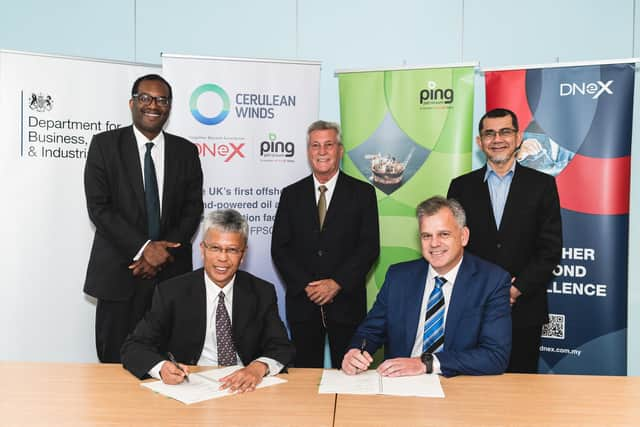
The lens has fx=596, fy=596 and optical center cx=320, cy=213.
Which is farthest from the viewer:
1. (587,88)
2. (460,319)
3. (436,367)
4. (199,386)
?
(587,88)

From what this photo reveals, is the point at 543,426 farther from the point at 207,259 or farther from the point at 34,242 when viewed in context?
the point at 34,242

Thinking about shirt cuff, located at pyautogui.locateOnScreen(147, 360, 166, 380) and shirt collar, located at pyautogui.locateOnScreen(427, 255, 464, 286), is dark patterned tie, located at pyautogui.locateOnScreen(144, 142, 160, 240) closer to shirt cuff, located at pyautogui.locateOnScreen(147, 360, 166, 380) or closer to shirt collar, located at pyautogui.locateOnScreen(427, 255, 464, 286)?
shirt cuff, located at pyautogui.locateOnScreen(147, 360, 166, 380)

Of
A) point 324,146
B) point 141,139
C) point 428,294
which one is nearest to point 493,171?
point 324,146

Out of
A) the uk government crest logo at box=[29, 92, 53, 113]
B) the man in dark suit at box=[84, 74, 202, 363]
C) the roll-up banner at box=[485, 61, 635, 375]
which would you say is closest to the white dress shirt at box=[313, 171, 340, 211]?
the man in dark suit at box=[84, 74, 202, 363]

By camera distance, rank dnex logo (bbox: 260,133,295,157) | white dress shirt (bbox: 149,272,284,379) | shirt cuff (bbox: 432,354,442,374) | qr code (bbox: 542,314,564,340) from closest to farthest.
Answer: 1. shirt cuff (bbox: 432,354,442,374)
2. white dress shirt (bbox: 149,272,284,379)
3. qr code (bbox: 542,314,564,340)
4. dnex logo (bbox: 260,133,295,157)

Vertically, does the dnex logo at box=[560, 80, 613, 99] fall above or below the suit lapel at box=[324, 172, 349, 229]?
above

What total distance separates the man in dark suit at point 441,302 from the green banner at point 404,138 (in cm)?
167

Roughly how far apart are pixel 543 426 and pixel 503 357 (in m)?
0.62

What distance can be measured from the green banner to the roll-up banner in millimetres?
458

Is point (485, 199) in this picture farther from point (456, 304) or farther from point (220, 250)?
point (220, 250)

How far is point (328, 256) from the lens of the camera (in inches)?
152

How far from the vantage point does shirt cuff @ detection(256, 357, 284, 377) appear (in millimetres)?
2523

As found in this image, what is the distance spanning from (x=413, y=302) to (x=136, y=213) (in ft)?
6.39

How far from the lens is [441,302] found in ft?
9.27
